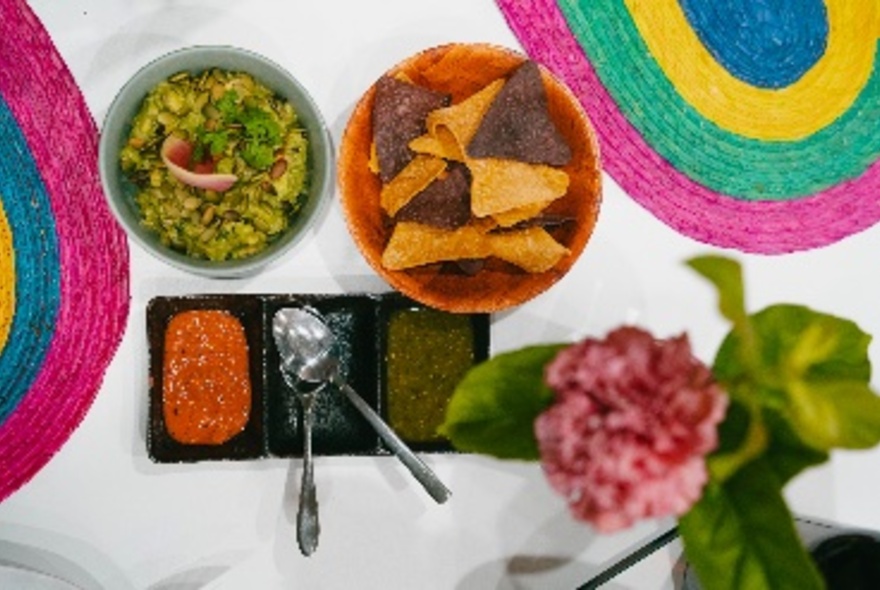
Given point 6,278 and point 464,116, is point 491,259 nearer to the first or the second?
point 464,116

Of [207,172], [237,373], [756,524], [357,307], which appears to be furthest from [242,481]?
[756,524]

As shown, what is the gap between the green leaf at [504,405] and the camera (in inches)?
31.3

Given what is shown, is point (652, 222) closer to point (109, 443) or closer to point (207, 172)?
point (207, 172)

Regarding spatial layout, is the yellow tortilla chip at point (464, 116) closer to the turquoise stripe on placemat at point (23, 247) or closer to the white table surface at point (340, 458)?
the white table surface at point (340, 458)

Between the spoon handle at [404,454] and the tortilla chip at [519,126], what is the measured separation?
272 mm

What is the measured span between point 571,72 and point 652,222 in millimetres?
184

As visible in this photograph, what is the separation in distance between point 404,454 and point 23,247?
0.47m

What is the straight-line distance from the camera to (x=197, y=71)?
118 centimetres

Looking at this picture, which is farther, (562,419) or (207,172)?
(207,172)

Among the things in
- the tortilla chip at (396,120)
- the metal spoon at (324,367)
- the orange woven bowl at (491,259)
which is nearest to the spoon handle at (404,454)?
the metal spoon at (324,367)

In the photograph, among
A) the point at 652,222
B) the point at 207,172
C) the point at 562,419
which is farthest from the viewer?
the point at 652,222

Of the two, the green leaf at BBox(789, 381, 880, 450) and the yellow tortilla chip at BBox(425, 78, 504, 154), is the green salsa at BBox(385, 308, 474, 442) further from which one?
the green leaf at BBox(789, 381, 880, 450)

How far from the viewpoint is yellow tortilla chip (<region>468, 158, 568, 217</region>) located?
111 centimetres

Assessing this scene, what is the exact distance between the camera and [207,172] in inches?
45.8
